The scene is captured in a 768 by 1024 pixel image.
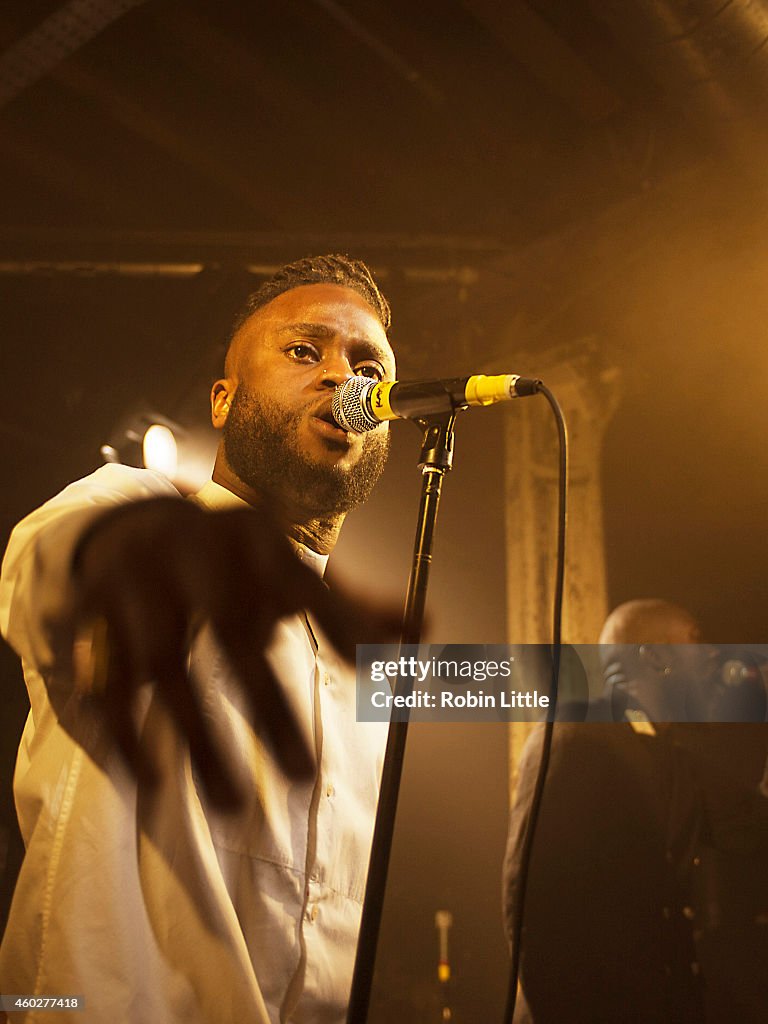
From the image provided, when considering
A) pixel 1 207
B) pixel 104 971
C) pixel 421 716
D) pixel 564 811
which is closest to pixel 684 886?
pixel 564 811

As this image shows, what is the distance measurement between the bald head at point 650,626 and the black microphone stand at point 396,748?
65 centimetres

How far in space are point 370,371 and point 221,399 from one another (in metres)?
0.30

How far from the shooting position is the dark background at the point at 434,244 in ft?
4.91

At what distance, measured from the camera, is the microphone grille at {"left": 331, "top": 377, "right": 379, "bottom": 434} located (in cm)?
105

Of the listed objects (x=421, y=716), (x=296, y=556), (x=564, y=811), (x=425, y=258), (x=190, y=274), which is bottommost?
(x=564, y=811)

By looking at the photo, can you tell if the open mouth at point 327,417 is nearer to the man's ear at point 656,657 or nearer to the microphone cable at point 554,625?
the microphone cable at point 554,625

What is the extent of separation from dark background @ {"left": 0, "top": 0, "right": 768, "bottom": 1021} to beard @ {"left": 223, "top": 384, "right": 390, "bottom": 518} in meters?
0.06

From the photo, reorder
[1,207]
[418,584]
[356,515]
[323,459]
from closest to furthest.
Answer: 1. [418,584]
2. [323,459]
3. [356,515]
4. [1,207]

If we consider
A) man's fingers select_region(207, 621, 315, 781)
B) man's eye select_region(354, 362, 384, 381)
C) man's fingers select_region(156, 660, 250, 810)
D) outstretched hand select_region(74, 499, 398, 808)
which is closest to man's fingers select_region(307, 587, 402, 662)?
outstretched hand select_region(74, 499, 398, 808)

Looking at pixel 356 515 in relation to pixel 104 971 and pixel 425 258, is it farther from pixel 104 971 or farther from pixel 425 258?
pixel 104 971

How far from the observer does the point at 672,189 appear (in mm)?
1737

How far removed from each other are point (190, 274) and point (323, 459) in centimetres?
57

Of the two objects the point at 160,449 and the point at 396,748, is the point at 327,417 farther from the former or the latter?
the point at 396,748

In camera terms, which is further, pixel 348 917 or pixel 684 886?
pixel 684 886
